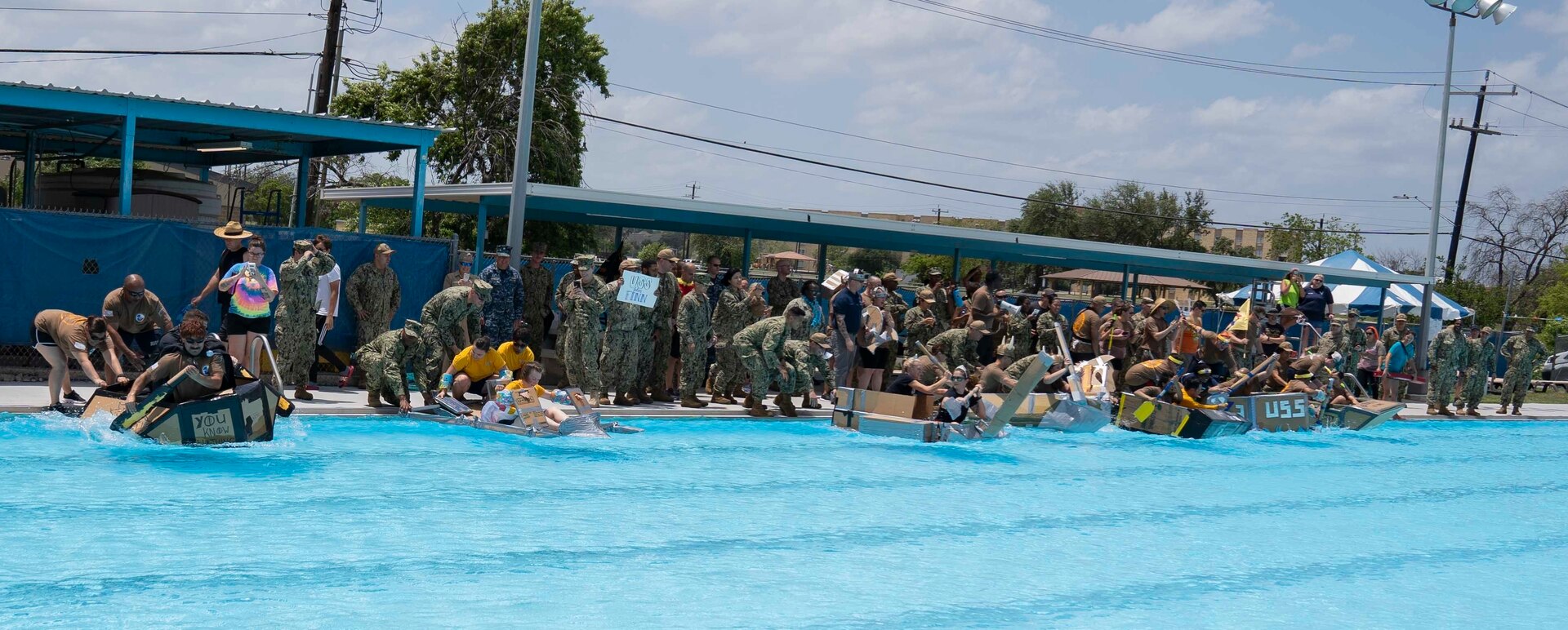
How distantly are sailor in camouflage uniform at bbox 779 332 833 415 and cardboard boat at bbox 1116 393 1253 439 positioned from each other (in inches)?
185

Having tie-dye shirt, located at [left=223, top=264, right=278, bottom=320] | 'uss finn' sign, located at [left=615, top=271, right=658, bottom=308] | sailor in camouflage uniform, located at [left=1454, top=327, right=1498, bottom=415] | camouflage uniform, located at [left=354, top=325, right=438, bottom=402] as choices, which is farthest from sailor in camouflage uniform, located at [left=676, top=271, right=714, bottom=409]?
sailor in camouflage uniform, located at [left=1454, top=327, right=1498, bottom=415]

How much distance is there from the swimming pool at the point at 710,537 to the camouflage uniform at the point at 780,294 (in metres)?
4.87

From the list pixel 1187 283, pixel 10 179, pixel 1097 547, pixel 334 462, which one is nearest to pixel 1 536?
pixel 334 462

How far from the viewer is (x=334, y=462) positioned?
11.5m

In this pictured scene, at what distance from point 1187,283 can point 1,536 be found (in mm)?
47562

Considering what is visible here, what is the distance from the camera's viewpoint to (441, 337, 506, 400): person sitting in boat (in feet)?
47.1

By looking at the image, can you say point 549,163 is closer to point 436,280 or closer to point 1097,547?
point 436,280

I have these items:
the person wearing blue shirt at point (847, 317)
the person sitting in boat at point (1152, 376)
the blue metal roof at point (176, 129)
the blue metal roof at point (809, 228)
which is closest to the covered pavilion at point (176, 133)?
the blue metal roof at point (176, 129)

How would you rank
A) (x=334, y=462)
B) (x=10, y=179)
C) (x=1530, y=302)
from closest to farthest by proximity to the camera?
(x=334, y=462), (x=10, y=179), (x=1530, y=302)

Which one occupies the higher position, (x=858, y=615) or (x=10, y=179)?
(x=10, y=179)

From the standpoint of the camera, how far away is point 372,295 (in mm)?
15586

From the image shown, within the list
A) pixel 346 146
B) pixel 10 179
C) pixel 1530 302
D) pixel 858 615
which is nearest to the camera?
pixel 858 615

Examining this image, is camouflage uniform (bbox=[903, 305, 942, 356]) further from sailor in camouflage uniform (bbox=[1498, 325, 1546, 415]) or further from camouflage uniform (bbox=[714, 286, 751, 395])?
sailor in camouflage uniform (bbox=[1498, 325, 1546, 415])

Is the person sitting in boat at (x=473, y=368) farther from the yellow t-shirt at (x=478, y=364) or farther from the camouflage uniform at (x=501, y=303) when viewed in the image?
the camouflage uniform at (x=501, y=303)
